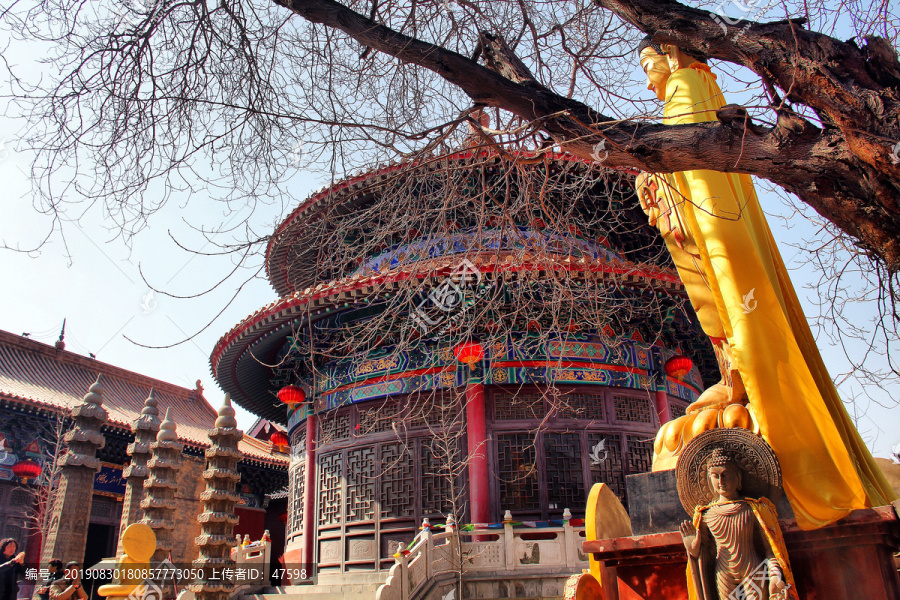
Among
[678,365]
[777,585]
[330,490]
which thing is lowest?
[777,585]

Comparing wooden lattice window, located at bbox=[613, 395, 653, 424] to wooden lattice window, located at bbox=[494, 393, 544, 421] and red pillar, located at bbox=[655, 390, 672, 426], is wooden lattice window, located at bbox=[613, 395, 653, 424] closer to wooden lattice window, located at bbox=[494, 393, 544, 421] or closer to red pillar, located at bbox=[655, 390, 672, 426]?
red pillar, located at bbox=[655, 390, 672, 426]

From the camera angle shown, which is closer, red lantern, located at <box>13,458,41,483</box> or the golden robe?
the golden robe

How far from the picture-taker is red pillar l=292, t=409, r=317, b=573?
10.2 m

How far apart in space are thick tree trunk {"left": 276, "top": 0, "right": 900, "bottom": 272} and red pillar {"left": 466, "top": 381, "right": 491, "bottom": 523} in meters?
6.20

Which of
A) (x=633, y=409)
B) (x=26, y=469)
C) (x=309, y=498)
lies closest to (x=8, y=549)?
(x=309, y=498)

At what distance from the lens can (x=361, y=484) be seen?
9.93 meters

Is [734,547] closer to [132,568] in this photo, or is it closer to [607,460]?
[607,460]

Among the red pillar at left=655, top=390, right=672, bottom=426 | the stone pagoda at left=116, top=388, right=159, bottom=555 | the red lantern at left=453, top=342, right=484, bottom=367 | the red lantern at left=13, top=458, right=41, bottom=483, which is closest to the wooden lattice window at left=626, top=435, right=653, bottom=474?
the red pillar at left=655, top=390, right=672, bottom=426

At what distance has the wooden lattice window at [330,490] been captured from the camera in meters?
10.1

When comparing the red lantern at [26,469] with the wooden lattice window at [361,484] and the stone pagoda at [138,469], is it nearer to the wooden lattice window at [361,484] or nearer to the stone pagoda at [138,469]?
the stone pagoda at [138,469]

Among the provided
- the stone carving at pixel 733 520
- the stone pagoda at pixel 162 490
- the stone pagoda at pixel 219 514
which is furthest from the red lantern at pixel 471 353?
the stone pagoda at pixel 162 490

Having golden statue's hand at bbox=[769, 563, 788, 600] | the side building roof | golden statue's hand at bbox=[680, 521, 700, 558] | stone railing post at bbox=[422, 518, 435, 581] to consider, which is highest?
the side building roof

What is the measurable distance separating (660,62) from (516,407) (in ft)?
20.4

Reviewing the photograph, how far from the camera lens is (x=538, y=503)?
921 cm
